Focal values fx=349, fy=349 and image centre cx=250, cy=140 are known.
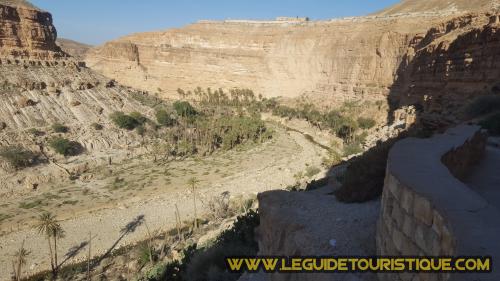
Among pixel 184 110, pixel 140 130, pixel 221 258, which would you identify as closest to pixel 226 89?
pixel 184 110

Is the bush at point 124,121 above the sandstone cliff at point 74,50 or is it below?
below

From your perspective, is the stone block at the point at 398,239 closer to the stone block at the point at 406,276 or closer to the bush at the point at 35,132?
the stone block at the point at 406,276

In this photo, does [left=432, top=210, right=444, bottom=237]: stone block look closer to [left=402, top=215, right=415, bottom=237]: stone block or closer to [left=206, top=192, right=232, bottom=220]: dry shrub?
[left=402, top=215, right=415, bottom=237]: stone block

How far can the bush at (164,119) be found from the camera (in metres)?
41.5

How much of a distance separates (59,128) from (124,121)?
6.40m

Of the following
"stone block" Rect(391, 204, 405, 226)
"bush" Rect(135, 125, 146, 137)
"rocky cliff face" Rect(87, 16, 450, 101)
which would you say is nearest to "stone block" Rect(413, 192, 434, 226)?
"stone block" Rect(391, 204, 405, 226)

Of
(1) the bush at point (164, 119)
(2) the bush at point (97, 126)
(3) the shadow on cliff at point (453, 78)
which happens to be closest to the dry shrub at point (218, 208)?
(3) the shadow on cliff at point (453, 78)

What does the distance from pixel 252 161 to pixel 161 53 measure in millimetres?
39369

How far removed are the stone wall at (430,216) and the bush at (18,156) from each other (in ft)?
93.4

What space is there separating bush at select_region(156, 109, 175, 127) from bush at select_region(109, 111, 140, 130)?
3097 millimetres

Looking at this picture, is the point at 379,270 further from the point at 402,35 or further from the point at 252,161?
the point at 402,35

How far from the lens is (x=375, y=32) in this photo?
1821 inches

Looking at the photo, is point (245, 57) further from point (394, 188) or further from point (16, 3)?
point (394, 188)

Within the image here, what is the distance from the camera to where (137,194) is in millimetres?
23531
